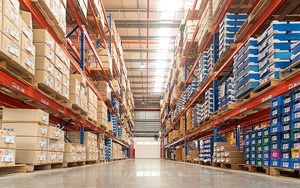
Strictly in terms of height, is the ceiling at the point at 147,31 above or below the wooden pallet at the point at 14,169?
above

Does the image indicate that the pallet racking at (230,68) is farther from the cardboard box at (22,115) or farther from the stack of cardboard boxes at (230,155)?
the cardboard box at (22,115)

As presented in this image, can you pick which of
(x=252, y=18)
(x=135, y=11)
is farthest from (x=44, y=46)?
(x=135, y=11)

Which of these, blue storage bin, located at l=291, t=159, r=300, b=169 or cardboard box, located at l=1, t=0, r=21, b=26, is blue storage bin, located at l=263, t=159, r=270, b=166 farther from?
cardboard box, located at l=1, t=0, r=21, b=26

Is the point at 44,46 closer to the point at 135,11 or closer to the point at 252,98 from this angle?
the point at 252,98

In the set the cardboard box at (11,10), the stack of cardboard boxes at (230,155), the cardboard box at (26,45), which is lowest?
the stack of cardboard boxes at (230,155)

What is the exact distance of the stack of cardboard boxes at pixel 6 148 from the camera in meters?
4.05

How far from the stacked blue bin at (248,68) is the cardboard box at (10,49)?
141 inches

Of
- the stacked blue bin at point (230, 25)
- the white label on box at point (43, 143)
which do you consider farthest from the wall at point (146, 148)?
the white label on box at point (43, 143)

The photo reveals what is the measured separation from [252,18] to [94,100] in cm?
567

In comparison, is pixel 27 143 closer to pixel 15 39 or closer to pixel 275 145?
pixel 15 39

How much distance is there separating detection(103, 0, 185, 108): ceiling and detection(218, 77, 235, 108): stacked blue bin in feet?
23.5

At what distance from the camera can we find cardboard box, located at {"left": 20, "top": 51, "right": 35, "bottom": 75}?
4.43 metres

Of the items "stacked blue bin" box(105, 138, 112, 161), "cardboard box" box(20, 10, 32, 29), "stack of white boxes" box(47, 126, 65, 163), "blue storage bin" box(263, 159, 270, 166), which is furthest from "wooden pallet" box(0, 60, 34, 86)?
"stacked blue bin" box(105, 138, 112, 161)

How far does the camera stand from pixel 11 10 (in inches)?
161
